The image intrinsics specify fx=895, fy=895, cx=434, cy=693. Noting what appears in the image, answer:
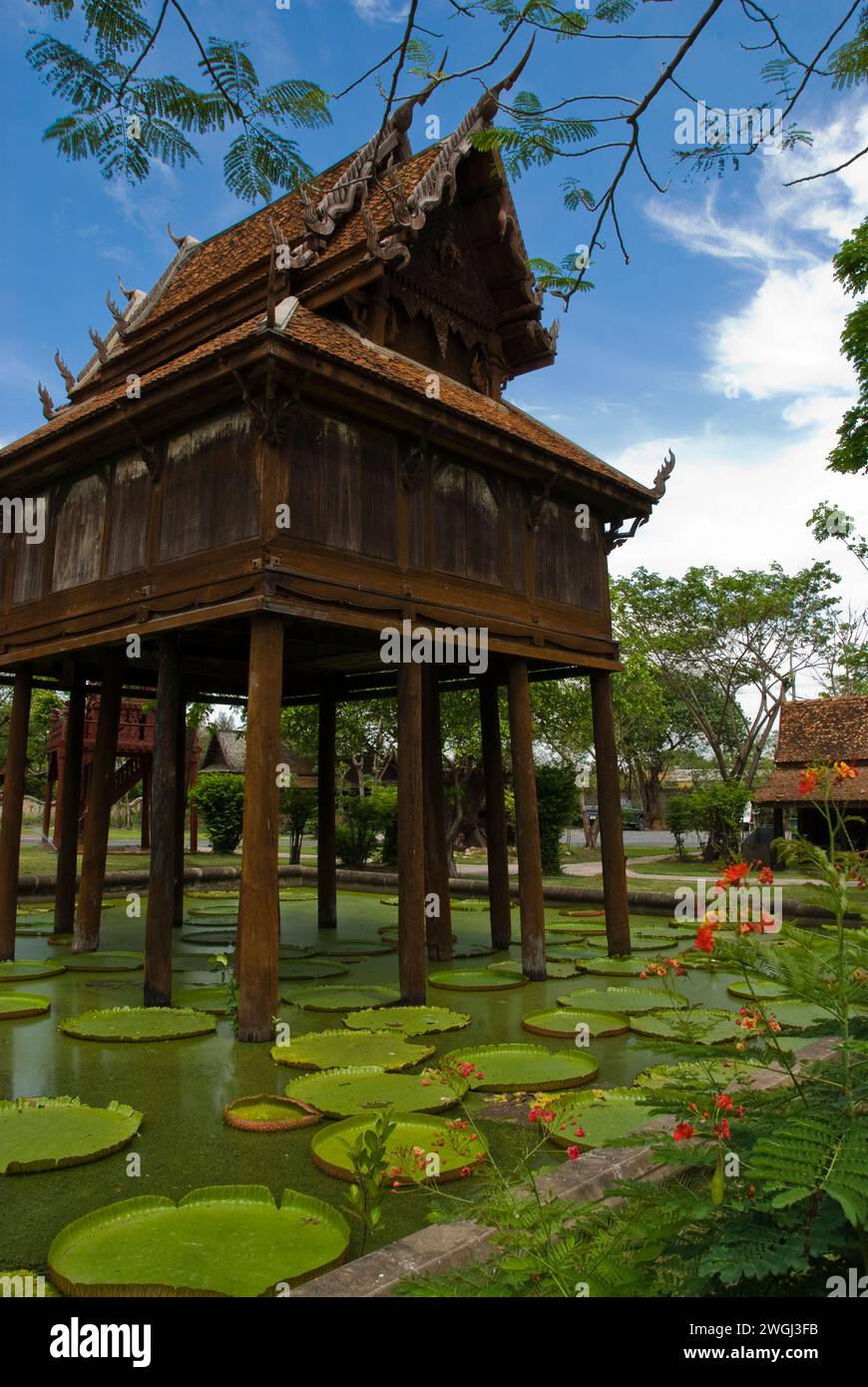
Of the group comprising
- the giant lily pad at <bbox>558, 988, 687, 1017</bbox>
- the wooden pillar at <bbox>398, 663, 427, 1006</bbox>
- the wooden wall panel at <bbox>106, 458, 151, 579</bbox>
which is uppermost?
the wooden wall panel at <bbox>106, 458, 151, 579</bbox>

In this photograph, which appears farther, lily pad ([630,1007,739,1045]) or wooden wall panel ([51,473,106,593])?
wooden wall panel ([51,473,106,593])

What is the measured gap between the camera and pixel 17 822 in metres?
11.8

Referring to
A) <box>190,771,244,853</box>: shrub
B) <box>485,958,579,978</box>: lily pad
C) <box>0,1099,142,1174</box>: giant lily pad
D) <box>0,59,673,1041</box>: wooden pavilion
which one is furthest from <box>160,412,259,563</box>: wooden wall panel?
<box>190,771,244,853</box>: shrub

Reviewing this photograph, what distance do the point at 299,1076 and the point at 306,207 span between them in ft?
29.3

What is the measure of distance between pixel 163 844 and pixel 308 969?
3.08 m

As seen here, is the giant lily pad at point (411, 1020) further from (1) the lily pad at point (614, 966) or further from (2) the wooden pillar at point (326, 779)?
(2) the wooden pillar at point (326, 779)

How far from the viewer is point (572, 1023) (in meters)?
8.51

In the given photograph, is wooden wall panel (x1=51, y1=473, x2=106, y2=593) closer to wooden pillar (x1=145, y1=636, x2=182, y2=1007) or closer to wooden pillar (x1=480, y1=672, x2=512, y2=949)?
wooden pillar (x1=145, y1=636, x2=182, y2=1007)

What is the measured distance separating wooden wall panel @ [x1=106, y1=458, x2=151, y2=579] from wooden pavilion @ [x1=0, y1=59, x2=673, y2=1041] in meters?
0.05

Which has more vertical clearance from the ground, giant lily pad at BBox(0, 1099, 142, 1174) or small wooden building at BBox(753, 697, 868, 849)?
small wooden building at BBox(753, 697, 868, 849)

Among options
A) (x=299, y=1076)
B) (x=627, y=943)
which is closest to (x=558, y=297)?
(x=299, y=1076)

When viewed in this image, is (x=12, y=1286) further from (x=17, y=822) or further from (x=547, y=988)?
(x=17, y=822)

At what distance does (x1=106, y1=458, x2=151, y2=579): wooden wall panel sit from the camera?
10125 mm

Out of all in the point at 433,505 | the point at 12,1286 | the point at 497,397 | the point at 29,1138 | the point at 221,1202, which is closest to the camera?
the point at 12,1286
